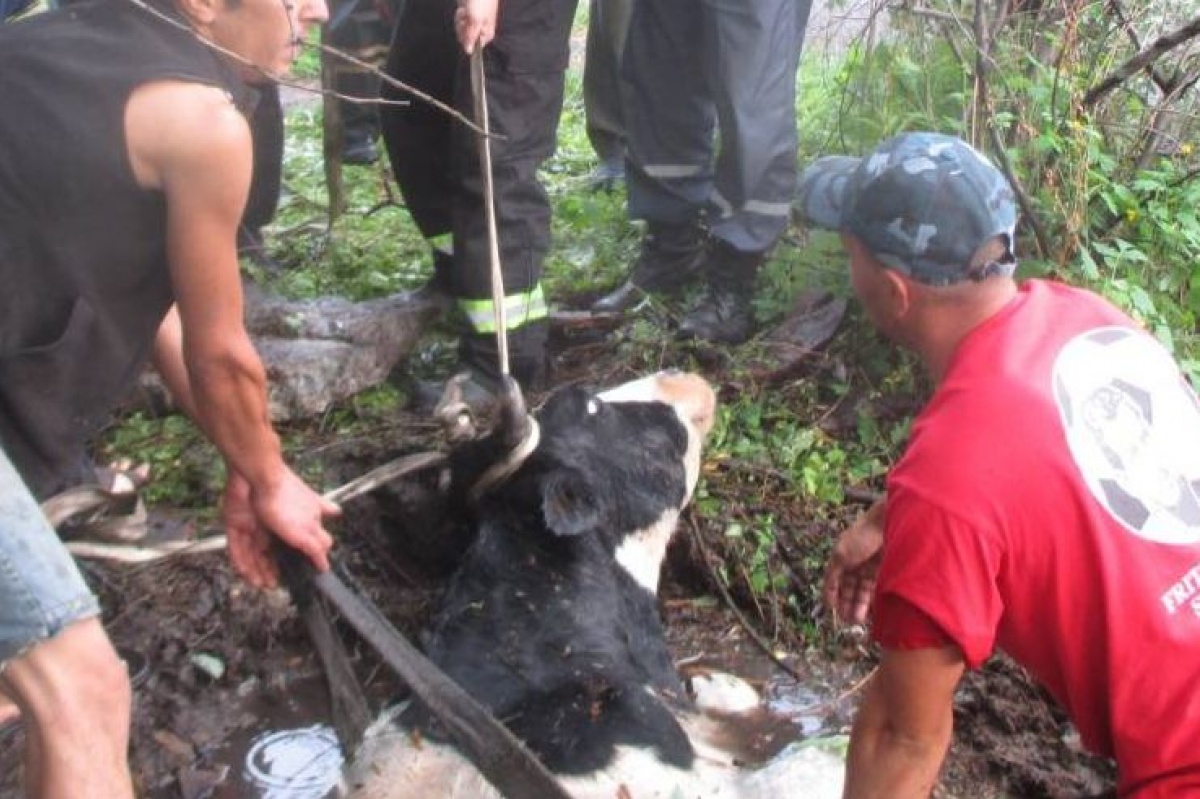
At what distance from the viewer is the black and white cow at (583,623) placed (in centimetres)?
303

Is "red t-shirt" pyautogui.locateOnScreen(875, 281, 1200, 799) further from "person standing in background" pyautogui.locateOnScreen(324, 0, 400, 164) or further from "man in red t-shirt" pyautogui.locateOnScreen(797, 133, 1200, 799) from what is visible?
"person standing in background" pyautogui.locateOnScreen(324, 0, 400, 164)

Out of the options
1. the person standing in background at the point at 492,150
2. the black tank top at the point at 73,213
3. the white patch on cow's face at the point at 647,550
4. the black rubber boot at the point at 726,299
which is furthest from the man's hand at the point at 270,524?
→ the black rubber boot at the point at 726,299

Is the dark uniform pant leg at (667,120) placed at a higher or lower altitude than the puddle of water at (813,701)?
higher

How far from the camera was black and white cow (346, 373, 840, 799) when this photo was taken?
303 cm

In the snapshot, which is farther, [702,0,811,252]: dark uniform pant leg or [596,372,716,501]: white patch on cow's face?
[702,0,811,252]: dark uniform pant leg

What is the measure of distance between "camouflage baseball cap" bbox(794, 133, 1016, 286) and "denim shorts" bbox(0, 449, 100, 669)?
1480 millimetres

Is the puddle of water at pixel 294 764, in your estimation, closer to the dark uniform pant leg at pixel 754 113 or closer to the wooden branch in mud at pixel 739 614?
the wooden branch in mud at pixel 739 614

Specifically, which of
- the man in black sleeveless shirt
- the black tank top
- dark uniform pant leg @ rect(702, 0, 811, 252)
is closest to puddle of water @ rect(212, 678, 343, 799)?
the man in black sleeveless shirt

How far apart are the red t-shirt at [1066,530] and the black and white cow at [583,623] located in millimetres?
1075

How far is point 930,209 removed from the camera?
7.47 feet

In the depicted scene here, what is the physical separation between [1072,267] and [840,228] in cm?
250

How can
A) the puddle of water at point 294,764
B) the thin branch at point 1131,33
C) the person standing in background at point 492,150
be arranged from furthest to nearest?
the thin branch at point 1131,33 → the person standing in background at point 492,150 → the puddle of water at point 294,764

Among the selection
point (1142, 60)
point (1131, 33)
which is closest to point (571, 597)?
point (1142, 60)

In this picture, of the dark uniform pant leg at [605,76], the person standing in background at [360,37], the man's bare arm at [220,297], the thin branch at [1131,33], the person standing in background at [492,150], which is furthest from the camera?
the dark uniform pant leg at [605,76]
